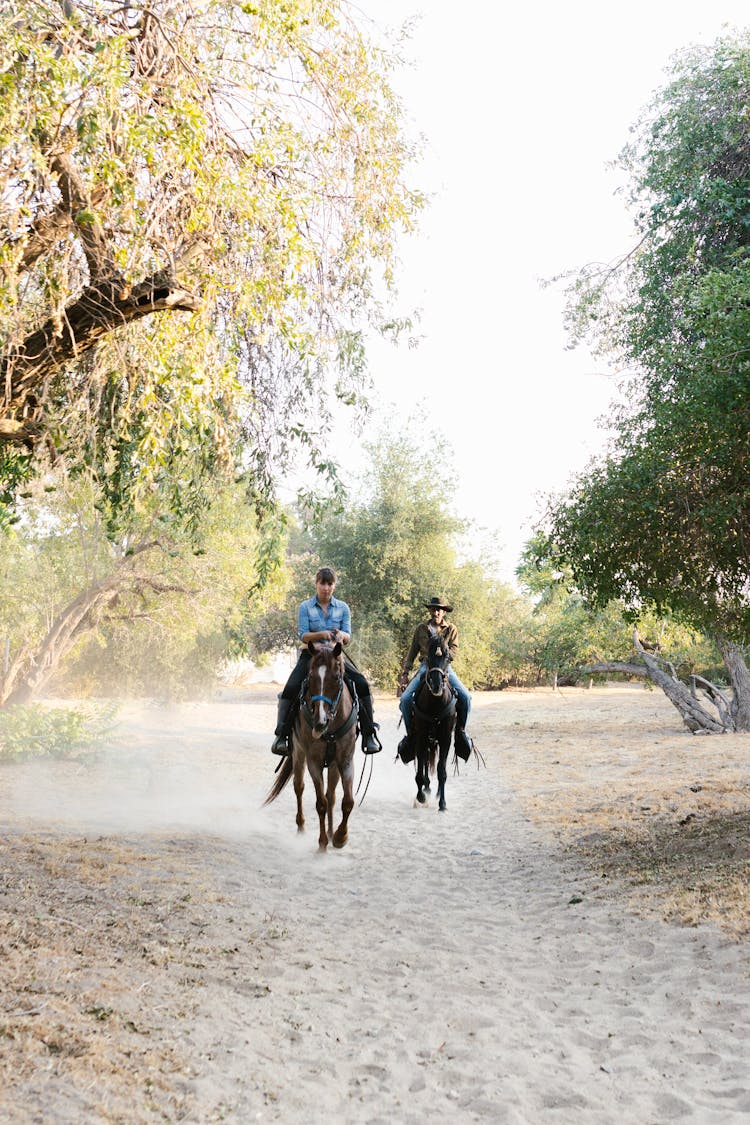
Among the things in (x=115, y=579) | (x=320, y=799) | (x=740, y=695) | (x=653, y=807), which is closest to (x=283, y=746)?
(x=320, y=799)

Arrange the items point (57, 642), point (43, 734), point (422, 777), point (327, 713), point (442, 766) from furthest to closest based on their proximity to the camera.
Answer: point (57, 642) → point (43, 734) → point (422, 777) → point (442, 766) → point (327, 713)

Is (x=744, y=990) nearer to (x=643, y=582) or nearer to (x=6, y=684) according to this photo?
(x=643, y=582)

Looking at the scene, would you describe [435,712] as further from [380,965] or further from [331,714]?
[380,965]

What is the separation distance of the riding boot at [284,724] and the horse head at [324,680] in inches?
30.0

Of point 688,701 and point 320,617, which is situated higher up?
point 320,617

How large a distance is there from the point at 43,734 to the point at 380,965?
11.2m

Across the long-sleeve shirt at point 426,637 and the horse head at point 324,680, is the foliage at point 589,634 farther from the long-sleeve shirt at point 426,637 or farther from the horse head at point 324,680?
the horse head at point 324,680

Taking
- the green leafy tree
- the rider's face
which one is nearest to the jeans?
the rider's face

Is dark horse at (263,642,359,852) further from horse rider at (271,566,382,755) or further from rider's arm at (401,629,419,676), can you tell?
rider's arm at (401,629,419,676)

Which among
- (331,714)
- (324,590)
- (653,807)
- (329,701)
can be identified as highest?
(324,590)

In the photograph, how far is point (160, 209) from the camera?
5.38 meters

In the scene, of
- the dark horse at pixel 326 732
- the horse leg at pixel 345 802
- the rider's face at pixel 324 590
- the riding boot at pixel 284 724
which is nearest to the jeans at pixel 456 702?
the dark horse at pixel 326 732

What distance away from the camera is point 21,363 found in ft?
18.1

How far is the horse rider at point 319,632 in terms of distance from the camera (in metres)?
8.17
